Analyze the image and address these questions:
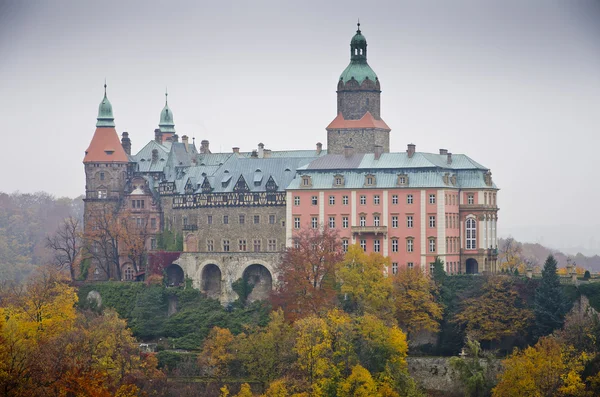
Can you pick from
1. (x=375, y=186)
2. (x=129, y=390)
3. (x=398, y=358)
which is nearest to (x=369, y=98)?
(x=375, y=186)

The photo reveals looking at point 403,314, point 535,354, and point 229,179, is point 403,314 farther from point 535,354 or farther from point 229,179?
point 229,179

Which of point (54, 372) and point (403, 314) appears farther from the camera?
point (403, 314)

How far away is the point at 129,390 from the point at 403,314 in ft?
61.0

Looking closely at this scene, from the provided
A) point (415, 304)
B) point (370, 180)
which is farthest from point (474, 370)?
point (370, 180)

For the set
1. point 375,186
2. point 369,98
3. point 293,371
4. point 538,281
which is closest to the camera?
point 293,371

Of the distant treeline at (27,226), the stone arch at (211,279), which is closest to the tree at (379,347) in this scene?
the stone arch at (211,279)

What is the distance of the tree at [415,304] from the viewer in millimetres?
88562

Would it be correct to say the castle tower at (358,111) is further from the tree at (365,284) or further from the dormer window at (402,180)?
the tree at (365,284)

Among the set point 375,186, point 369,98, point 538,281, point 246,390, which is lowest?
point 246,390

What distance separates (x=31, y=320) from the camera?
298 ft

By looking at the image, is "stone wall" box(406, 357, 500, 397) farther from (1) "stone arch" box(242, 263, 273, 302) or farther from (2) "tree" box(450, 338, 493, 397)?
(1) "stone arch" box(242, 263, 273, 302)

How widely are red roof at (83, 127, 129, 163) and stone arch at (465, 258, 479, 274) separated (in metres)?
27.5

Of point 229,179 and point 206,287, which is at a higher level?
point 229,179

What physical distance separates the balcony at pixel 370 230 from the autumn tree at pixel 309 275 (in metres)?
2.35
